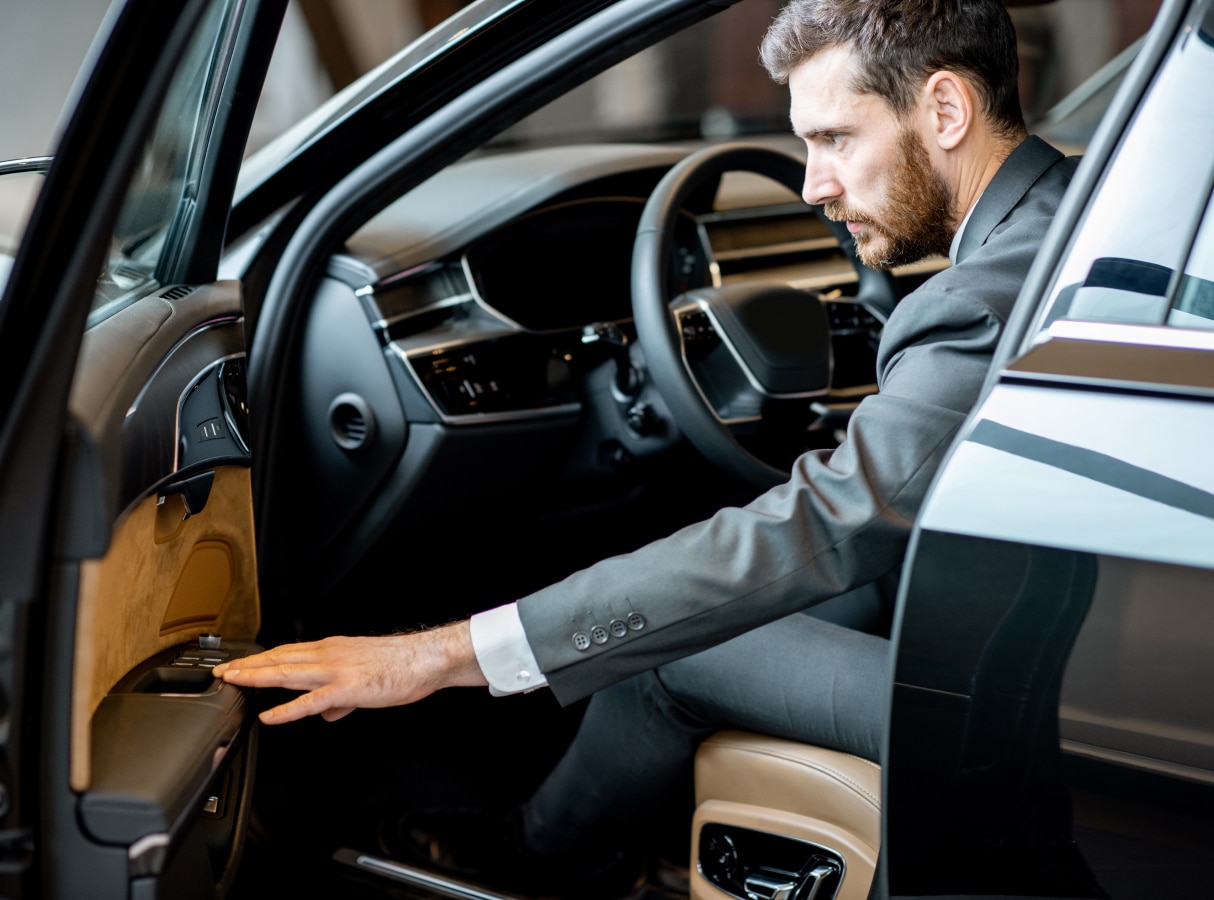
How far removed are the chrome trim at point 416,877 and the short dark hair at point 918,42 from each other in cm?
100

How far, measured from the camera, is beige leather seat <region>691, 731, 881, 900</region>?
109cm

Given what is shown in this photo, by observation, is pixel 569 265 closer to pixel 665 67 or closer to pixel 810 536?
pixel 810 536

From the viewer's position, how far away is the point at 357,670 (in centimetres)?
101

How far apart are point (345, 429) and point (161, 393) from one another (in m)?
0.70

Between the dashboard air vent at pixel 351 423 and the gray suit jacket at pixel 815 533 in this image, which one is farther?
the dashboard air vent at pixel 351 423

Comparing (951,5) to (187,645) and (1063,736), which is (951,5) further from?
(187,645)

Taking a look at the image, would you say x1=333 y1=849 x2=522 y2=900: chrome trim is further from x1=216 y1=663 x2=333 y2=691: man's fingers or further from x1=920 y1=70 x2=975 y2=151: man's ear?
x1=920 y1=70 x2=975 y2=151: man's ear

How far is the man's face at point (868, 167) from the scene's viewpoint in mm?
1172

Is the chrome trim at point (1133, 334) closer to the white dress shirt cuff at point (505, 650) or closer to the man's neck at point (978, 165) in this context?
the man's neck at point (978, 165)

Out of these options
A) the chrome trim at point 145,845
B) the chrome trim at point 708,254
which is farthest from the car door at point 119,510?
the chrome trim at point 708,254

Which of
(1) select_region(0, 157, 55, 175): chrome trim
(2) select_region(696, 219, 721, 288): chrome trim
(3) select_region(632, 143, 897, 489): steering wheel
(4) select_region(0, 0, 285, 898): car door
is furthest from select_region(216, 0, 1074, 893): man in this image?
(2) select_region(696, 219, 721, 288): chrome trim

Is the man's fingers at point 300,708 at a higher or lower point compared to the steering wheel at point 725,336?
lower

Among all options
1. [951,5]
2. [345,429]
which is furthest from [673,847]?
[951,5]

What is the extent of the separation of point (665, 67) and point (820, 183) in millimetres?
6863
